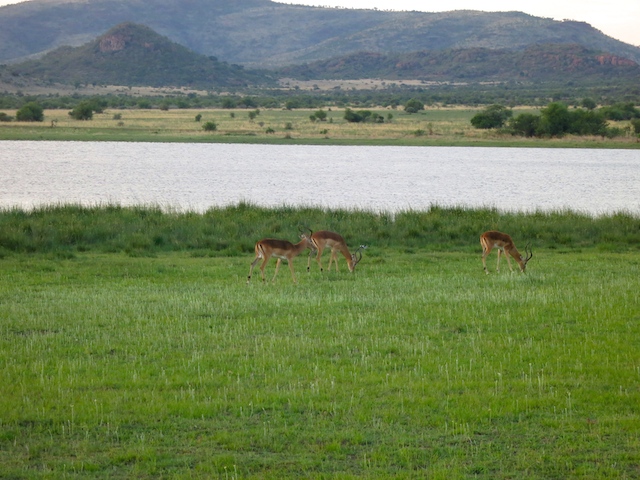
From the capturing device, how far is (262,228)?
23.1 meters

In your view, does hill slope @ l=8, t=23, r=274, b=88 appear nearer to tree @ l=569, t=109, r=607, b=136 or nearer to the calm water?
the calm water

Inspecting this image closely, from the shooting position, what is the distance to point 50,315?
1248cm

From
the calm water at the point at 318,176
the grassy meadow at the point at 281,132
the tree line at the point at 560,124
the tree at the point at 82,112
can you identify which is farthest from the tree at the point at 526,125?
the tree at the point at 82,112

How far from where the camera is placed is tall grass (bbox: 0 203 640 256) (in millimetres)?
21453

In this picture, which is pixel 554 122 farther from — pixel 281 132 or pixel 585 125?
pixel 281 132

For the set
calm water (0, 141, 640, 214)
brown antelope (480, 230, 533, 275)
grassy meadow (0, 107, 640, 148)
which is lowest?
calm water (0, 141, 640, 214)

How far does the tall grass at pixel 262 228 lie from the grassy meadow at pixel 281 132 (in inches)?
1397

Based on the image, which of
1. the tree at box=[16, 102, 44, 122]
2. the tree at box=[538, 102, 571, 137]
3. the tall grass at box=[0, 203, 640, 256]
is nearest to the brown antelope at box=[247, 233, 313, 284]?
the tall grass at box=[0, 203, 640, 256]

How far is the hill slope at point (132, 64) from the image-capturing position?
5955 inches

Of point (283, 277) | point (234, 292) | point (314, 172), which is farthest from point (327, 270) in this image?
point (314, 172)

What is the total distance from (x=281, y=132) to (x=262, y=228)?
4469 cm

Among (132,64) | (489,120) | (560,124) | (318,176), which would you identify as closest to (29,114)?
(318,176)

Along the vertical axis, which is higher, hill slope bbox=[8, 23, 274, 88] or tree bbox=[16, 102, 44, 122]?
hill slope bbox=[8, 23, 274, 88]

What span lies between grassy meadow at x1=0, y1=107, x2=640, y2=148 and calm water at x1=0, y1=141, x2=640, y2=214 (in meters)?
0.79
